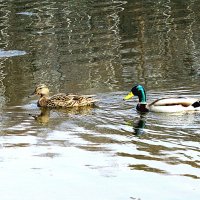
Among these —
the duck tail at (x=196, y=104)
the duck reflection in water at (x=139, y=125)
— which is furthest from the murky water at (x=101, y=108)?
the duck tail at (x=196, y=104)

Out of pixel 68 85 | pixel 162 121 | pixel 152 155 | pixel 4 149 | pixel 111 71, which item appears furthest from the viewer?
pixel 111 71

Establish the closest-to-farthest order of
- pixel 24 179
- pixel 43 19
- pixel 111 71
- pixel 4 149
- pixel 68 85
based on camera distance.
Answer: pixel 24 179 < pixel 4 149 < pixel 68 85 < pixel 111 71 < pixel 43 19

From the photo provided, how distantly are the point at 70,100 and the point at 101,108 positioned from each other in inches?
32.8

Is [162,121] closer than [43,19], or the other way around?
[162,121]

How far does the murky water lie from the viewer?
9359mm

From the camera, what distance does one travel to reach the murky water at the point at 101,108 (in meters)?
9.36

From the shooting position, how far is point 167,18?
26234 mm

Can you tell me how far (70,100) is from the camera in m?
14.6

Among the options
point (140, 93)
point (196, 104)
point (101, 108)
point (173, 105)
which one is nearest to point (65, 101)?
point (101, 108)

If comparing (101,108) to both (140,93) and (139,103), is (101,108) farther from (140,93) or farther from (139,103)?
(140,93)

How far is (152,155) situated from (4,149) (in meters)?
2.30

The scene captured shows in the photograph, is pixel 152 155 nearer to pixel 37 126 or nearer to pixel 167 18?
pixel 37 126

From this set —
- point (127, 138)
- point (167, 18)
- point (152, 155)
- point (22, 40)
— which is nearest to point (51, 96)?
point (127, 138)

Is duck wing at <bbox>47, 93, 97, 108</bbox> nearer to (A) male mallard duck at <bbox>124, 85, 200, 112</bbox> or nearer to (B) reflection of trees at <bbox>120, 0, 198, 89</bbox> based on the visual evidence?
(A) male mallard duck at <bbox>124, 85, 200, 112</bbox>
